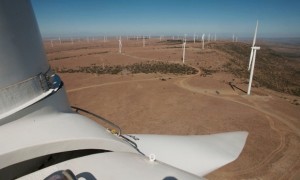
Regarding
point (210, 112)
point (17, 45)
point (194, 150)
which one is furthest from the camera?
point (210, 112)

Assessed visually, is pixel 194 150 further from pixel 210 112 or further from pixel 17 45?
pixel 210 112

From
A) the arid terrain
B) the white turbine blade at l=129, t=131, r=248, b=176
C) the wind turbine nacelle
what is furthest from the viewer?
the arid terrain

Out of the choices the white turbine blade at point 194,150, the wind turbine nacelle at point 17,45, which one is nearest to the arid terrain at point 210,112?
the white turbine blade at point 194,150

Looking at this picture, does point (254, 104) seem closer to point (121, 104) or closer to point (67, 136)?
point (121, 104)

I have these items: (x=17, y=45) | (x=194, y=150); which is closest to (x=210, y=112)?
(x=194, y=150)

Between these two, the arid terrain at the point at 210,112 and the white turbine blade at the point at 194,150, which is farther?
the arid terrain at the point at 210,112

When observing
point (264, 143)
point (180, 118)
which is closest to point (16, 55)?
point (264, 143)

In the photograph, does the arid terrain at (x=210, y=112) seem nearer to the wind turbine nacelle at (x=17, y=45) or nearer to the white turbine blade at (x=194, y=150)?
the white turbine blade at (x=194, y=150)

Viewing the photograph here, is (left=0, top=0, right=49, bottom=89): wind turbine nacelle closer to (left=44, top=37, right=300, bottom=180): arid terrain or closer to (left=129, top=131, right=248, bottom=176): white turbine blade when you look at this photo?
(left=129, top=131, right=248, bottom=176): white turbine blade

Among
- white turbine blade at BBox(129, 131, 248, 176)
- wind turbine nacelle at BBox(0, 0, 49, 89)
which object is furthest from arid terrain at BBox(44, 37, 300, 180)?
wind turbine nacelle at BBox(0, 0, 49, 89)

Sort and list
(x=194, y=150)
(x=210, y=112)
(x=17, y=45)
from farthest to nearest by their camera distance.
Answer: (x=210, y=112), (x=194, y=150), (x=17, y=45)

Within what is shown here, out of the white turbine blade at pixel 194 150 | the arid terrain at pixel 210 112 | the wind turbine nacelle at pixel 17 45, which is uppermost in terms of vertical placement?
the wind turbine nacelle at pixel 17 45
